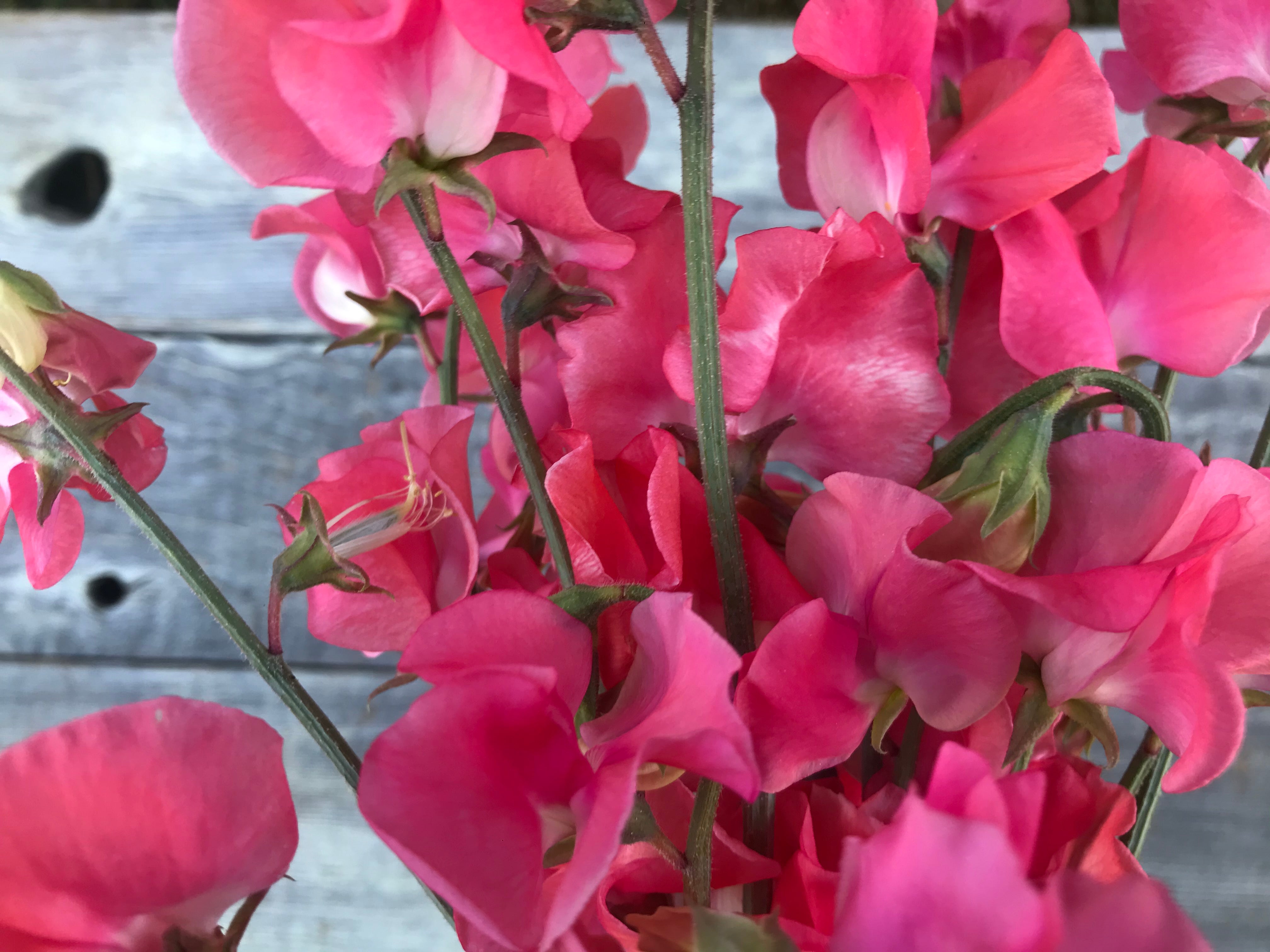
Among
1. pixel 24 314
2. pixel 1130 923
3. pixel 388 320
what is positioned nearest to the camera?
pixel 1130 923

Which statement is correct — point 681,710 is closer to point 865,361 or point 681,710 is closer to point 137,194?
point 865,361

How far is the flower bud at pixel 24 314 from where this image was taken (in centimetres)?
26

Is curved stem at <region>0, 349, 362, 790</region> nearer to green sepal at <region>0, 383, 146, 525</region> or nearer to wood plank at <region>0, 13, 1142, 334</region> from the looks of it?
green sepal at <region>0, 383, 146, 525</region>

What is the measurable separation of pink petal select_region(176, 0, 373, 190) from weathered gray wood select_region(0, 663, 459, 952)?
534 millimetres

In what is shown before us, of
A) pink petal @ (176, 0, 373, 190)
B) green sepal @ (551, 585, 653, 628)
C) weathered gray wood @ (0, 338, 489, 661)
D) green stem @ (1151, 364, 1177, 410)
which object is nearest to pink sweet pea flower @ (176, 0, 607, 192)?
pink petal @ (176, 0, 373, 190)

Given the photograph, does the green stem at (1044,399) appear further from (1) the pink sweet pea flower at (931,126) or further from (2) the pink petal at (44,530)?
(2) the pink petal at (44,530)

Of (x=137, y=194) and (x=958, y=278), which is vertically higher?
(x=958, y=278)

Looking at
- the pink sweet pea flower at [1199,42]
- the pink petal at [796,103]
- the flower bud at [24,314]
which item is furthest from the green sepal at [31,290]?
the pink sweet pea flower at [1199,42]

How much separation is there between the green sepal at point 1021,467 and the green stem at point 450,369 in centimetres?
19

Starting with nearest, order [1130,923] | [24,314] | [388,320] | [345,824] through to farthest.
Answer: [1130,923], [24,314], [388,320], [345,824]

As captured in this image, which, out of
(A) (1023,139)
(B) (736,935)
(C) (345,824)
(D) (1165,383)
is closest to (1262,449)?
(D) (1165,383)

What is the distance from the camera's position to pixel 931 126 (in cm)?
30

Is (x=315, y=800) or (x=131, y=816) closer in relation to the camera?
(x=131, y=816)

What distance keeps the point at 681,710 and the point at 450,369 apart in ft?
0.65
